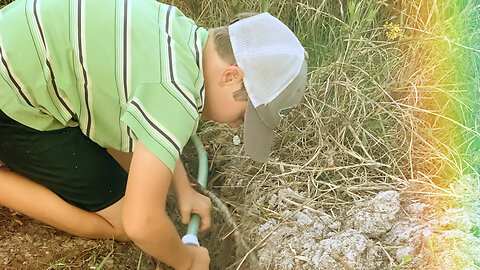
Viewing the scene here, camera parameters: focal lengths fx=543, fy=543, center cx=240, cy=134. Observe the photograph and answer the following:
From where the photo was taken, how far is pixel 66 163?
4.02ft

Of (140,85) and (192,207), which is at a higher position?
(140,85)

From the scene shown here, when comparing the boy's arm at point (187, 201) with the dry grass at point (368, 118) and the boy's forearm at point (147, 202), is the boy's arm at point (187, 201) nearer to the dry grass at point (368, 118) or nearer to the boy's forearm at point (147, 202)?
the dry grass at point (368, 118)

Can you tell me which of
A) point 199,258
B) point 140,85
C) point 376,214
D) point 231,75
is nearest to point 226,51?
point 231,75

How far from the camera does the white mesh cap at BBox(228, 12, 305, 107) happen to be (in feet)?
3.45

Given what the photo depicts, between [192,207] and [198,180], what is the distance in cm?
14

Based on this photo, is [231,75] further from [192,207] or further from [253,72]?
[192,207]

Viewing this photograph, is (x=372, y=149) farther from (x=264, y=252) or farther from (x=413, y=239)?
(x=264, y=252)

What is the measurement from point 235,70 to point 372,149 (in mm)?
660

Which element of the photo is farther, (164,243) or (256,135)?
(256,135)

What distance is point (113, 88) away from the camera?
102 cm

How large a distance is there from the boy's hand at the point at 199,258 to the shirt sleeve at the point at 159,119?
29 cm

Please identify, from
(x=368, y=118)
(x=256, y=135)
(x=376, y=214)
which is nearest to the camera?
(x=256, y=135)

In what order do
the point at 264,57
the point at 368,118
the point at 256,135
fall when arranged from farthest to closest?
the point at 368,118, the point at 256,135, the point at 264,57

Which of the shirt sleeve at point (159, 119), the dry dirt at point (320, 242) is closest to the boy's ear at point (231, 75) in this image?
the shirt sleeve at point (159, 119)
